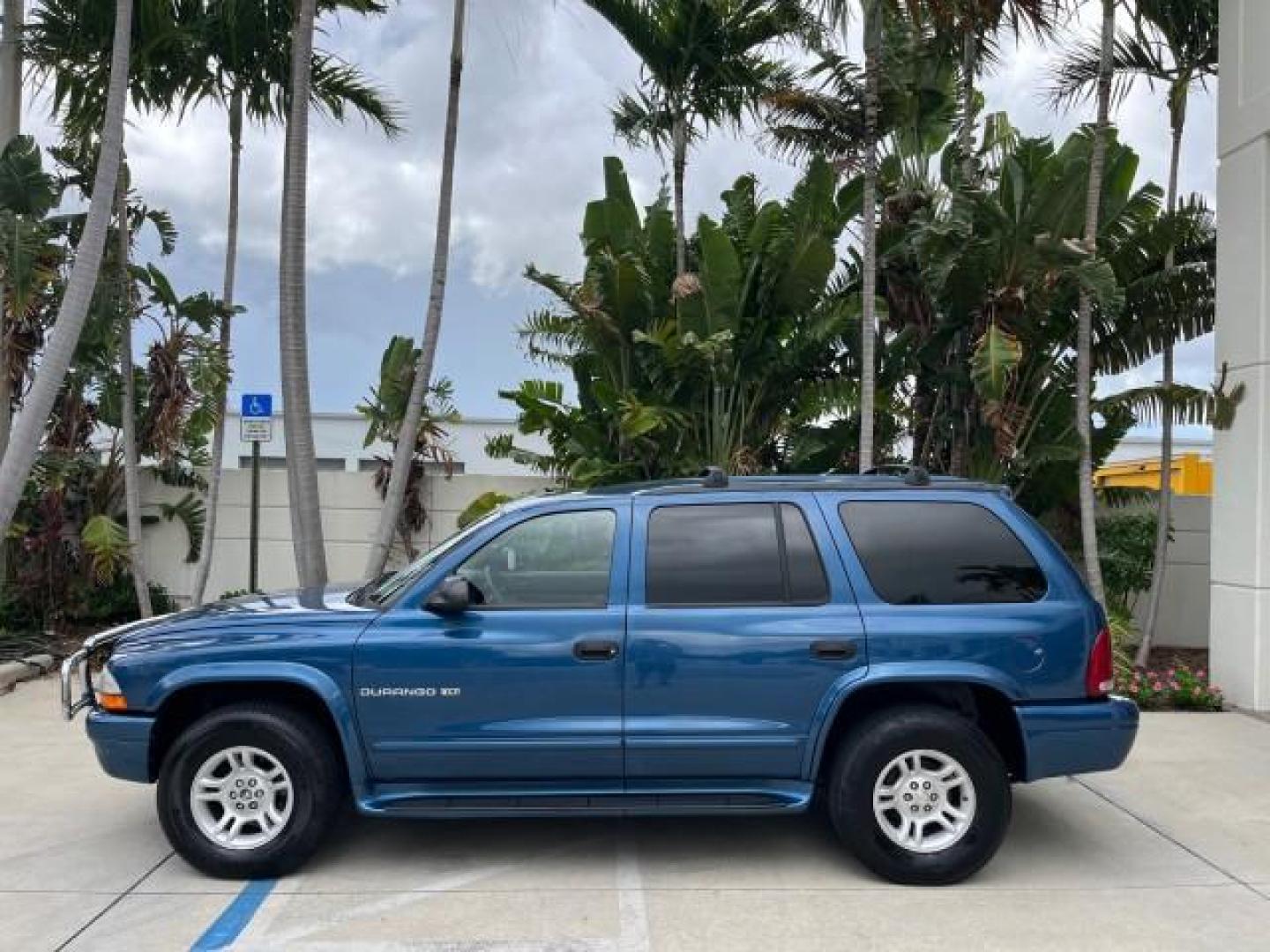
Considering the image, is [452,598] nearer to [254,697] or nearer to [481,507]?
[254,697]

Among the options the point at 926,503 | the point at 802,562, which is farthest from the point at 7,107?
the point at 926,503

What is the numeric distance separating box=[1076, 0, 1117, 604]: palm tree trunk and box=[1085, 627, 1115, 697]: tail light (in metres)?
4.11

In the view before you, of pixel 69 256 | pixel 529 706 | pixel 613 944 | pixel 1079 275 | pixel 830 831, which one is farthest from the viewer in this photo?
pixel 69 256

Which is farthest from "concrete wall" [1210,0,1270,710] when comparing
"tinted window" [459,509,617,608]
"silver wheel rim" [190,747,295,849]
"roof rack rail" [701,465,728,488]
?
"silver wheel rim" [190,747,295,849]

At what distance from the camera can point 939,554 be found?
16.3 ft

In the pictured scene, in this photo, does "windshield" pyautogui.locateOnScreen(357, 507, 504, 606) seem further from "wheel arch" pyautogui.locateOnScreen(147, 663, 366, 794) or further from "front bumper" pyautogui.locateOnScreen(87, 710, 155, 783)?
"front bumper" pyautogui.locateOnScreen(87, 710, 155, 783)

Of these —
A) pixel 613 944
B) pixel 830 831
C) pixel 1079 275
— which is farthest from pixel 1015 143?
pixel 613 944

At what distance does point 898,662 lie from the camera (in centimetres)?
479

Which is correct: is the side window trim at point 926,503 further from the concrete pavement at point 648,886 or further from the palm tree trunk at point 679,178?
the palm tree trunk at point 679,178

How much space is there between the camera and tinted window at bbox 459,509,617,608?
4.93m

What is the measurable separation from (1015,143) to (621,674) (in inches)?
335

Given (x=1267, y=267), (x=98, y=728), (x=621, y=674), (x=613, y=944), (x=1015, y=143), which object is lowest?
(x=613, y=944)

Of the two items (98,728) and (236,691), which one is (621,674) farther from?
(98,728)

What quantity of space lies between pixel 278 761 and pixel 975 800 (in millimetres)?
3163
